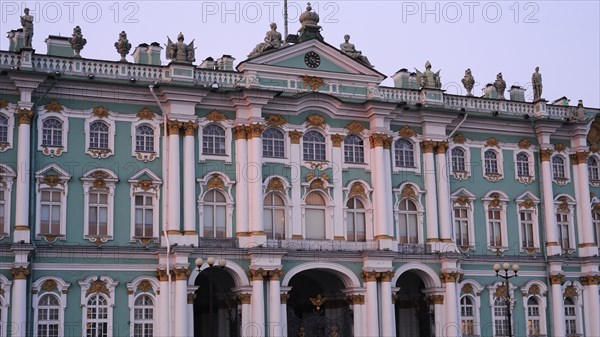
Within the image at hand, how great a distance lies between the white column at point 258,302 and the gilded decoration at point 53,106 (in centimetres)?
1078

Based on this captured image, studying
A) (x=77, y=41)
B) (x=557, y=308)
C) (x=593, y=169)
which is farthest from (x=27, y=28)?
(x=593, y=169)

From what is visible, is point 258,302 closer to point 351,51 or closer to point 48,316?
point 48,316

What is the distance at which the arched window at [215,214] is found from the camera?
44469 millimetres

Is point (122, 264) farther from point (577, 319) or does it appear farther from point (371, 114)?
point (577, 319)

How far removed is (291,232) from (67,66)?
40.6 ft

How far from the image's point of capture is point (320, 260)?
4566 centimetres

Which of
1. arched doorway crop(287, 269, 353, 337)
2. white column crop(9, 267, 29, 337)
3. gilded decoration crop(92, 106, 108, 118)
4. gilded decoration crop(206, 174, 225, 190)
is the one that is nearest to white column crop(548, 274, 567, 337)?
arched doorway crop(287, 269, 353, 337)

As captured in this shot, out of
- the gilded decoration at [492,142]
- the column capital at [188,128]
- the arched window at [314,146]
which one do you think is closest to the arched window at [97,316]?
the column capital at [188,128]

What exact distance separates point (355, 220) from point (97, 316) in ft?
42.2

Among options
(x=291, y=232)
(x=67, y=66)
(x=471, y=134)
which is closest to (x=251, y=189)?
(x=291, y=232)

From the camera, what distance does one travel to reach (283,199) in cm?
4606

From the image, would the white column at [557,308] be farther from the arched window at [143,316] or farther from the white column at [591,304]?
the arched window at [143,316]

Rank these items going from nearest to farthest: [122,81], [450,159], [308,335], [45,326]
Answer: [45,326], [122,81], [308,335], [450,159]

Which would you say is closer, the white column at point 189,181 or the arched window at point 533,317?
the white column at point 189,181
